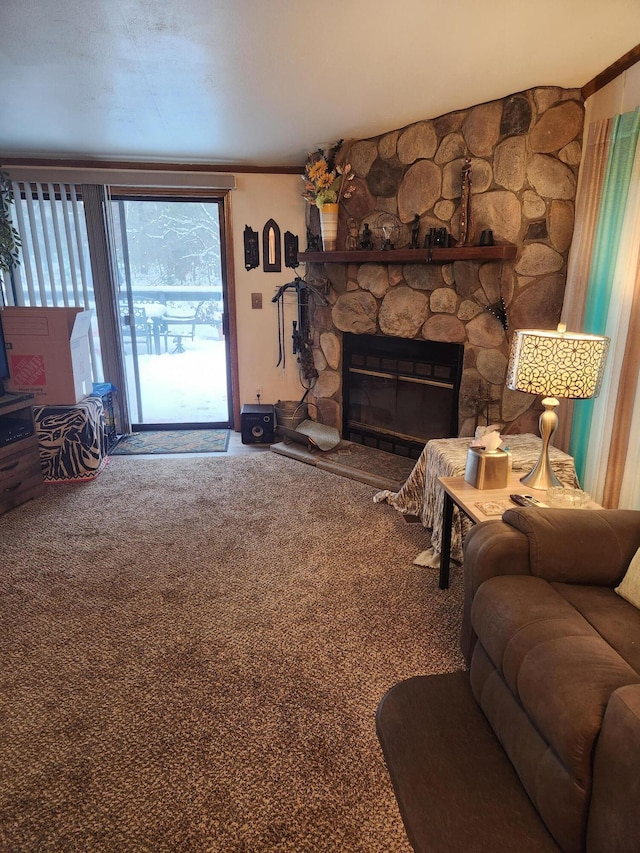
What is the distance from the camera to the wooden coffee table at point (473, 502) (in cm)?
201

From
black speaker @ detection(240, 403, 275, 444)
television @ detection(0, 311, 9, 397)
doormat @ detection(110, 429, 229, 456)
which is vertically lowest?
doormat @ detection(110, 429, 229, 456)

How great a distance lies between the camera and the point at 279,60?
2.37m

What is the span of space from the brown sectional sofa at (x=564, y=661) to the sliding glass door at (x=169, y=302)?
373 cm

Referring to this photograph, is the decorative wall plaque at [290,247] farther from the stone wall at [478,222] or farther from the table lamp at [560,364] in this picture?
the table lamp at [560,364]

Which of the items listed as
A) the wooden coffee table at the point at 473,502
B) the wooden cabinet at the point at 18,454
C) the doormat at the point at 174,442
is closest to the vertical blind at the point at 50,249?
the doormat at the point at 174,442

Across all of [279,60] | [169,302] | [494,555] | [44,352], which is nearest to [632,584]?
[494,555]

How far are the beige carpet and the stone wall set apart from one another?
49.3 inches

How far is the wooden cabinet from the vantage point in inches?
126

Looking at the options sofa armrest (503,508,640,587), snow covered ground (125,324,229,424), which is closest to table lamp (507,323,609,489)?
sofa armrest (503,508,640,587)

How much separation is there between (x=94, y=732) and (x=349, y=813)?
2.77 feet

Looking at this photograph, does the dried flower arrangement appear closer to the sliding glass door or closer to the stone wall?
the stone wall

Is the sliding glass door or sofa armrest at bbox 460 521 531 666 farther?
the sliding glass door

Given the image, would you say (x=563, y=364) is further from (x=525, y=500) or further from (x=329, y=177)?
(x=329, y=177)

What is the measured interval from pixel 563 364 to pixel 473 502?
64 centimetres
